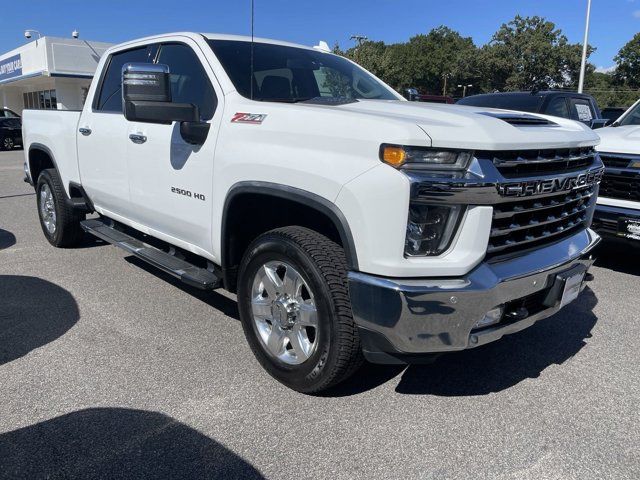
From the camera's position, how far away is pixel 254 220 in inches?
134

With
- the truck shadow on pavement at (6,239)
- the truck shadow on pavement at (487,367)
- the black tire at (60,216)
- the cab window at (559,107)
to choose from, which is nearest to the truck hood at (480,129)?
the truck shadow on pavement at (487,367)

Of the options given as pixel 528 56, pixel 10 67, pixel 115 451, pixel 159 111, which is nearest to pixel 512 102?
pixel 159 111

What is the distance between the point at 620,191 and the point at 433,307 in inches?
139

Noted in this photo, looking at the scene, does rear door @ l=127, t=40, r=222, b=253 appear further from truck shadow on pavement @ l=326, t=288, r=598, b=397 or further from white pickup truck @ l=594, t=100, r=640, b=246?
white pickup truck @ l=594, t=100, r=640, b=246

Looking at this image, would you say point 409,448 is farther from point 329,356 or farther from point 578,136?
point 578,136

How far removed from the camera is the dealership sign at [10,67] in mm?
34188

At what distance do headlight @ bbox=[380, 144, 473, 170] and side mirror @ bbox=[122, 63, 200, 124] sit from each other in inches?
57.3

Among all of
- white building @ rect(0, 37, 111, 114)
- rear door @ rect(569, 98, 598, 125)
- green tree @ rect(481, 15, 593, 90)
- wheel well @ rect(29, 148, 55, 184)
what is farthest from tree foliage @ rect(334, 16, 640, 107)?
wheel well @ rect(29, 148, 55, 184)

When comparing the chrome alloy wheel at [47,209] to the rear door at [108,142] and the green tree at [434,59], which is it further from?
the green tree at [434,59]

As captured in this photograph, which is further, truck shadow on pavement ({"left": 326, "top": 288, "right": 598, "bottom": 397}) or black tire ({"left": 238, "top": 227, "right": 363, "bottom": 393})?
truck shadow on pavement ({"left": 326, "top": 288, "right": 598, "bottom": 397})

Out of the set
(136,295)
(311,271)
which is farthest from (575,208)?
(136,295)

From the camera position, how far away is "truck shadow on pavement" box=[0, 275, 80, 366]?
12.0ft

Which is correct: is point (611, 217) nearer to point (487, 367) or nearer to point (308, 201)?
point (487, 367)

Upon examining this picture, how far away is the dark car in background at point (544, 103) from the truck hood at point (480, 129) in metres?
5.30
